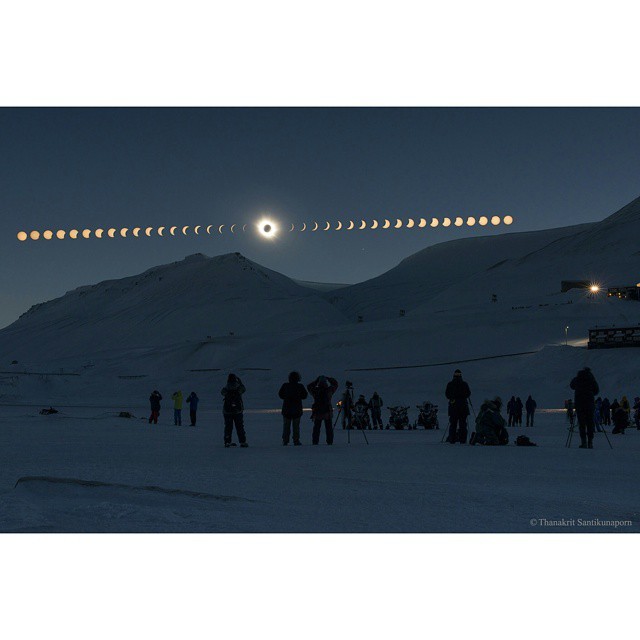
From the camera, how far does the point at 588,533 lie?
7.08m

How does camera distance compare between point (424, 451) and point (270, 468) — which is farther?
point (424, 451)

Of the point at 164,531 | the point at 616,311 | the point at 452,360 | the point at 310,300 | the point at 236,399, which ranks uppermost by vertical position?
the point at 310,300

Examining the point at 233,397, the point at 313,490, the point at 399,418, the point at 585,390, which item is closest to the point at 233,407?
the point at 233,397

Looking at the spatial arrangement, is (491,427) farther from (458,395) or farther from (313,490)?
(313,490)

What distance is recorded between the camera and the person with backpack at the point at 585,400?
49.6ft

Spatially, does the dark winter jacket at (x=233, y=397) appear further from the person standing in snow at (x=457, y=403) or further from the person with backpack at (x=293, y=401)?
the person standing in snow at (x=457, y=403)

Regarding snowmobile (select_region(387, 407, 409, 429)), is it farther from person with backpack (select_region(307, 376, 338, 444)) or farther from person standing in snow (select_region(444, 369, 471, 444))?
person with backpack (select_region(307, 376, 338, 444))

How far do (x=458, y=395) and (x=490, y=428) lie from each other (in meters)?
0.85

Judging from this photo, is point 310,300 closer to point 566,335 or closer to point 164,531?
point 566,335

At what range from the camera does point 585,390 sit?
49.5ft

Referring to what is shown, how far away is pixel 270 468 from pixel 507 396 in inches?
1687

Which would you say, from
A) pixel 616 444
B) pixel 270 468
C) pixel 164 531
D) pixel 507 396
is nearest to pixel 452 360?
pixel 507 396

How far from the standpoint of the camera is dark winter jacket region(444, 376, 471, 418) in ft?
53.5

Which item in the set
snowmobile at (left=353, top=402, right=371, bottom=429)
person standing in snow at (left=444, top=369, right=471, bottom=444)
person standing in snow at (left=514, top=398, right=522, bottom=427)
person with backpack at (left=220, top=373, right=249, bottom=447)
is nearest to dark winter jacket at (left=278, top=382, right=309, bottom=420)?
person with backpack at (left=220, top=373, right=249, bottom=447)
